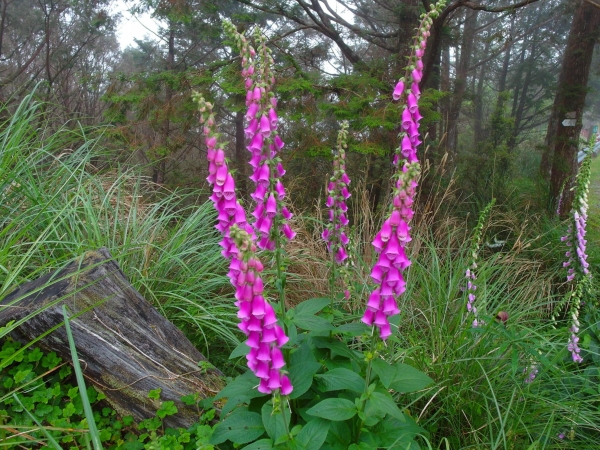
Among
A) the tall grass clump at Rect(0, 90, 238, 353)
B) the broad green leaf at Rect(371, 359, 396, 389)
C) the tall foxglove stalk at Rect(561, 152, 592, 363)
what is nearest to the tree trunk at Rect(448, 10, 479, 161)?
the tall foxglove stalk at Rect(561, 152, 592, 363)

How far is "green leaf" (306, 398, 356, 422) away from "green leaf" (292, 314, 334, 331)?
28cm

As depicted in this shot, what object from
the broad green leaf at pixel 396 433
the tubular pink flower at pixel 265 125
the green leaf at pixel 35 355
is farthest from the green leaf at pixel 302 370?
the green leaf at pixel 35 355

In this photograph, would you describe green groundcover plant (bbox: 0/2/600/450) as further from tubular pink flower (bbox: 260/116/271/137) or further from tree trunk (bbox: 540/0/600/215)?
Result: tree trunk (bbox: 540/0/600/215)

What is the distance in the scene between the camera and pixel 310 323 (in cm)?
184

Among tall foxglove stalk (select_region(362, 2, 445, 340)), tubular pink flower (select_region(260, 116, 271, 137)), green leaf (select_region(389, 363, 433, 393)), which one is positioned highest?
tubular pink flower (select_region(260, 116, 271, 137))

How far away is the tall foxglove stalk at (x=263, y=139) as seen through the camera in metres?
1.89

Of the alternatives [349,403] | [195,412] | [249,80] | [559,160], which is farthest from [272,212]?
[559,160]

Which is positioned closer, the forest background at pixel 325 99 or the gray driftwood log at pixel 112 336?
the gray driftwood log at pixel 112 336

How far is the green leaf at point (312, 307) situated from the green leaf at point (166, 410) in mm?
960

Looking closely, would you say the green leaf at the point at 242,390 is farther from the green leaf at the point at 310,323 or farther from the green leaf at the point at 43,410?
the green leaf at the point at 43,410

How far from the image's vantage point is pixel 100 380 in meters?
2.43

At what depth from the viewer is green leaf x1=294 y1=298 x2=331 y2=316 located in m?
1.89

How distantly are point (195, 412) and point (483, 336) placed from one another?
1773 millimetres

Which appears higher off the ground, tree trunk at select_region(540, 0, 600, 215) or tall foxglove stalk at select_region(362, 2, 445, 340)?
tree trunk at select_region(540, 0, 600, 215)
